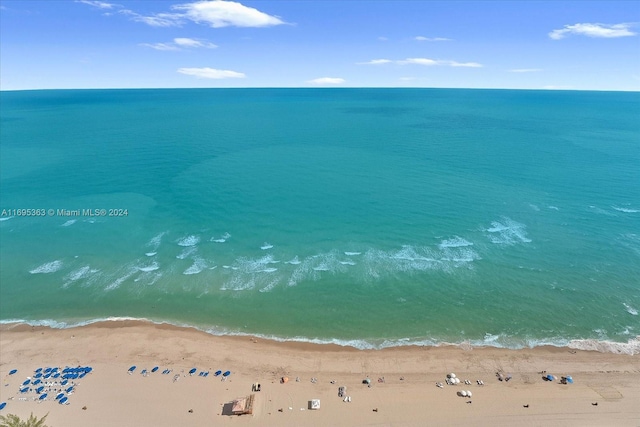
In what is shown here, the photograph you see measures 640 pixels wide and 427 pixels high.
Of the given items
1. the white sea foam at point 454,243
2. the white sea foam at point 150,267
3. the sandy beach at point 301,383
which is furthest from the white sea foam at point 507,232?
the white sea foam at point 150,267

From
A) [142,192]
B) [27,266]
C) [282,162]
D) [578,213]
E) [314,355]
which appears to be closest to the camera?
[314,355]

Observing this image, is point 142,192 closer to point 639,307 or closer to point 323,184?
point 323,184

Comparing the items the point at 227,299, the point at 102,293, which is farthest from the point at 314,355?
the point at 102,293

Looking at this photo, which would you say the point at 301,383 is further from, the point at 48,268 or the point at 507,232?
the point at 48,268

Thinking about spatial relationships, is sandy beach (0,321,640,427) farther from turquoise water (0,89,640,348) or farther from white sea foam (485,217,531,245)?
white sea foam (485,217,531,245)

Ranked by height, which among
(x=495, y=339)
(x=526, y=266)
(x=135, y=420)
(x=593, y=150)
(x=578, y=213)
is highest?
(x=593, y=150)

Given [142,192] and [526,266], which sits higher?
[142,192]
